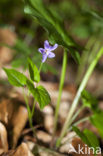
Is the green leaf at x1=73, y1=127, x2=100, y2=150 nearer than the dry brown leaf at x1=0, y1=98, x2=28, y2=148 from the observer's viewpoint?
Yes

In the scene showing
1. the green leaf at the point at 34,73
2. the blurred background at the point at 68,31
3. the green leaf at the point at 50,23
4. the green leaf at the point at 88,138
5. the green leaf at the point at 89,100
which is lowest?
the green leaf at the point at 88,138

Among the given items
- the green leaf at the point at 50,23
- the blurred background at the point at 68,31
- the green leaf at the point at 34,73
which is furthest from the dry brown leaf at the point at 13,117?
the blurred background at the point at 68,31

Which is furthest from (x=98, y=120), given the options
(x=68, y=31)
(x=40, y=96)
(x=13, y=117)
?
(x=68, y=31)

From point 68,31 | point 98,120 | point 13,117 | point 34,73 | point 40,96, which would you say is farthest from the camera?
point 68,31

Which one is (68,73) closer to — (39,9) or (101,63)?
(101,63)

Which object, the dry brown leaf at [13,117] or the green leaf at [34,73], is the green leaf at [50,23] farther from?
the dry brown leaf at [13,117]

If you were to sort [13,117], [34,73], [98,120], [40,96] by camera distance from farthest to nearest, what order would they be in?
[13,117] → [98,120] → [34,73] → [40,96]

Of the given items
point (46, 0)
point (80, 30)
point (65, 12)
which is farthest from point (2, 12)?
point (46, 0)

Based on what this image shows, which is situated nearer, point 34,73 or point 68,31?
point 34,73

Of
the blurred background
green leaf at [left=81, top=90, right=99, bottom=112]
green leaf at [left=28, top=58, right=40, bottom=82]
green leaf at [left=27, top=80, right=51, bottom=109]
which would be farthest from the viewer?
the blurred background

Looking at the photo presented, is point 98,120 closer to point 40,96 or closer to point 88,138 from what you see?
point 88,138

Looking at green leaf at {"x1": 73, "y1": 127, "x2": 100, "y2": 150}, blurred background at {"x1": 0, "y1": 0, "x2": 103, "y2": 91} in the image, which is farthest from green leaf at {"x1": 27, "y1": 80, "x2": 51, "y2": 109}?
blurred background at {"x1": 0, "y1": 0, "x2": 103, "y2": 91}

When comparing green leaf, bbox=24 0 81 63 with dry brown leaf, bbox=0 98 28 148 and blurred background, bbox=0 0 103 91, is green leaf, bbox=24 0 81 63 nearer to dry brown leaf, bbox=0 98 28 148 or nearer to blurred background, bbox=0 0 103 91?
dry brown leaf, bbox=0 98 28 148
